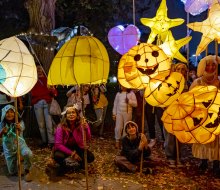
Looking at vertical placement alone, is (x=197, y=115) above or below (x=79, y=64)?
below

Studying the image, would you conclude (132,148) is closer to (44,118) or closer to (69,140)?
(69,140)

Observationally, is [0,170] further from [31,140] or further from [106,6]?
[106,6]

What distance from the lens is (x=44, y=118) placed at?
28.2ft

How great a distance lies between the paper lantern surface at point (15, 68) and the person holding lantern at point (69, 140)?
171 centimetres

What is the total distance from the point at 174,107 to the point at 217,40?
5.77ft

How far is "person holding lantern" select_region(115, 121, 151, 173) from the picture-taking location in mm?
6852

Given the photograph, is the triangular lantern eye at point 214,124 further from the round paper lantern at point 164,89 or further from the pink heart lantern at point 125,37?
the pink heart lantern at point 125,37

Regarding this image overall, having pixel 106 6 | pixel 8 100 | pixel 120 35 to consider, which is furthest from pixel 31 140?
pixel 106 6

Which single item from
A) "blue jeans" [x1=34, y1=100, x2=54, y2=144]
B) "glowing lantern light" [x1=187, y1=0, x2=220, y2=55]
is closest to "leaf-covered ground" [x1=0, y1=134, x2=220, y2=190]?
"blue jeans" [x1=34, y1=100, x2=54, y2=144]

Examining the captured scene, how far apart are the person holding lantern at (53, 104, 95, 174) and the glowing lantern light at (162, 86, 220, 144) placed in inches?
85.6

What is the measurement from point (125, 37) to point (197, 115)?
11.6 feet

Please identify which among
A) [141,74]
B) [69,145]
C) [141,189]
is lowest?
[141,189]

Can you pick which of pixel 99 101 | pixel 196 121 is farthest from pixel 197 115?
pixel 99 101

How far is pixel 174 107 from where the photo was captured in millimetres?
5293
